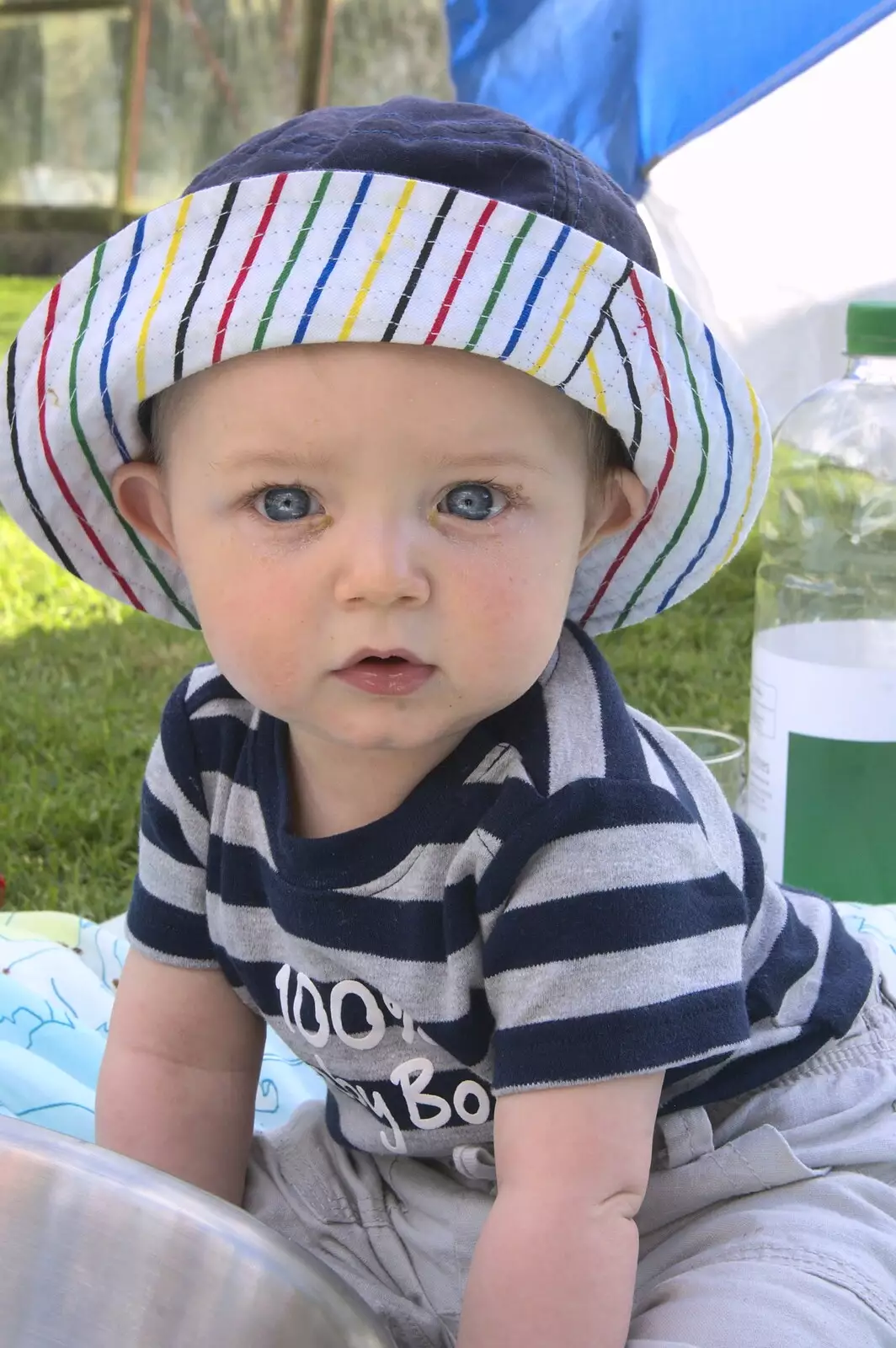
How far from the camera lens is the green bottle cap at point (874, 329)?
188cm

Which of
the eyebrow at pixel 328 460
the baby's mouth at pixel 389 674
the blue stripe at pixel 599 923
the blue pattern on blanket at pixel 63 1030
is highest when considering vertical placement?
the eyebrow at pixel 328 460

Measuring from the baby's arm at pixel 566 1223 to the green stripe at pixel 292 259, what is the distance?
47 centimetres

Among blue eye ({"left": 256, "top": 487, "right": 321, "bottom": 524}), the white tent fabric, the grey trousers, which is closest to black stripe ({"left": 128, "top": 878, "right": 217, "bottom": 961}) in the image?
the grey trousers

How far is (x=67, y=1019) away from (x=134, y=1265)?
2.21ft

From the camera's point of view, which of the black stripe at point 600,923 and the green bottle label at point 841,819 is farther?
the green bottle label at point 841,819

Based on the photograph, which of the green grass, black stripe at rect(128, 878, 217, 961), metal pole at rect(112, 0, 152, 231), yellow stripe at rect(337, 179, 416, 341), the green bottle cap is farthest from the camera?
metal pole at rect(112, 0, 152, 231)

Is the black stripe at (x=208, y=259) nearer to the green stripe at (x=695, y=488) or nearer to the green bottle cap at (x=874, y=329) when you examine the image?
the green stripe at (x=695, y=488)

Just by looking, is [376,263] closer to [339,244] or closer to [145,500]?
[339,244]

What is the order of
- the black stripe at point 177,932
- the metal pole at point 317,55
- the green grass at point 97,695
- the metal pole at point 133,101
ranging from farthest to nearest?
the metal pole at point 133,101 → the metal pole at point 317,55 → the green grass at point 97,695 → the black stripe at point 177,932

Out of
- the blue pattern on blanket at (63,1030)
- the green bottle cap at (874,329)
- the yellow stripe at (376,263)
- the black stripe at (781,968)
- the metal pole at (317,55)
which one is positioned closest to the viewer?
the yellow stripe at (376,263)

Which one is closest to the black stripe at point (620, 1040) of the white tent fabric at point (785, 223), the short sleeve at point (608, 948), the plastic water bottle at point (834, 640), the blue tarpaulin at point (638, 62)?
the short sleeve at point (608, 948)

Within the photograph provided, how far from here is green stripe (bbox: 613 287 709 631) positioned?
990 mm

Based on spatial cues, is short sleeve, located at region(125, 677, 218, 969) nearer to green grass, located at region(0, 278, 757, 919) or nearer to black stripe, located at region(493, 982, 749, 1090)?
black stripe, located at region(493, 982, 749, 1090)

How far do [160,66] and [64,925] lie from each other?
8.80 metres
